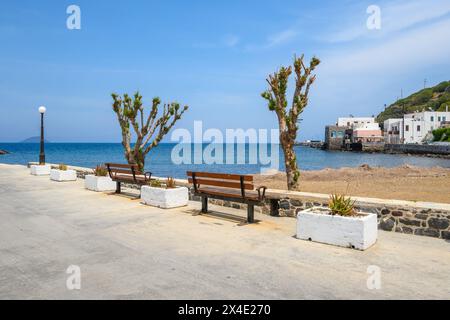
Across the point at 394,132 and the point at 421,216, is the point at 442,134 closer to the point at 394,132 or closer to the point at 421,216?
the point at 394,132

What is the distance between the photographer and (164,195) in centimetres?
884

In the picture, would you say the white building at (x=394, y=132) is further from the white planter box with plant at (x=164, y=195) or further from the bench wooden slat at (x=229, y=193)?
the bench wooden slat at (x=229, y=193)

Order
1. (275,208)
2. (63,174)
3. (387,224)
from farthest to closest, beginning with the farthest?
(63,174), (275,208), (387,224)

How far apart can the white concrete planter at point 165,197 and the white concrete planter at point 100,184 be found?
2.93m

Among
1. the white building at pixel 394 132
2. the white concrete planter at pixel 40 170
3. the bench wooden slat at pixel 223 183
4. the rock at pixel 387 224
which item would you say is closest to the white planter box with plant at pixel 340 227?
the rock at pixel 387 224

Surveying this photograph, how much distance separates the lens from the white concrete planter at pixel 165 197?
8.85m

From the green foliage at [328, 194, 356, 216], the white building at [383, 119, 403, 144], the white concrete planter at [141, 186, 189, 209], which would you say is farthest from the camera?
the white building at [383, 119, 403, 144]

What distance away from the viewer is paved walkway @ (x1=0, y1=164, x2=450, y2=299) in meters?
3.97

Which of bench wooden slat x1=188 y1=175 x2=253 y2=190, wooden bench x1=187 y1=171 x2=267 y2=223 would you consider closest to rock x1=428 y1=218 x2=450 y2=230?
wooden bench x1=187 y1=171 x2=267 y2=223

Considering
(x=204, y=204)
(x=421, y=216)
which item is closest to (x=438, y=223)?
(x=421, y=216)

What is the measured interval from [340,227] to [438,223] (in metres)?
1.91

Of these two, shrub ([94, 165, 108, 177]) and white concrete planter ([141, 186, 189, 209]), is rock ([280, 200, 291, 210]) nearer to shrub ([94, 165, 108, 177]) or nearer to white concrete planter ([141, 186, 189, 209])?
white concrete planter ([141, 186, 189, 209])

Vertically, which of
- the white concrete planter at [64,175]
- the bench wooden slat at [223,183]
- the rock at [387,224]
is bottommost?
the rock at [387,224]

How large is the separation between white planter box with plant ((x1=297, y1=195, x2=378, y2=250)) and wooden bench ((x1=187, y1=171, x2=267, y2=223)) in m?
1.25
